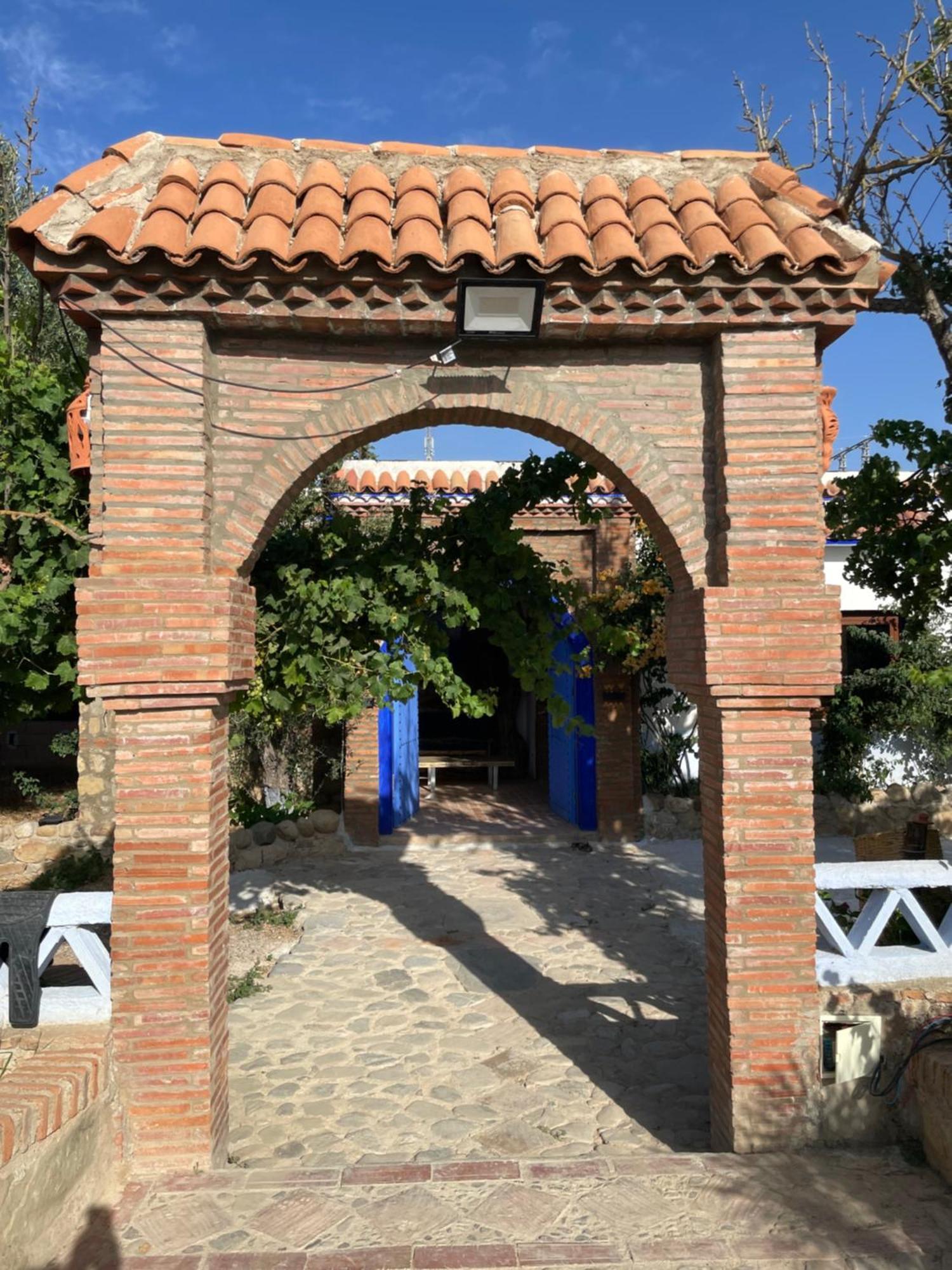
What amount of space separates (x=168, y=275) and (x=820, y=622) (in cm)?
331

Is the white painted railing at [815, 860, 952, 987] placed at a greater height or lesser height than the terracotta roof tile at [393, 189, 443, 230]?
lesser

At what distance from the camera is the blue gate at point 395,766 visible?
10141mm

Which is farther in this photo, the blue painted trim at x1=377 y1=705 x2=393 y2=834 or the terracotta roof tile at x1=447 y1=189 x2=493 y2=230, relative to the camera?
the blue painted trim at x1=377 y1=705 x2=393 y2=834

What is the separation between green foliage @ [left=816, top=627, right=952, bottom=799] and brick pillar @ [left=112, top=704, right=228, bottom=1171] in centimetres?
899

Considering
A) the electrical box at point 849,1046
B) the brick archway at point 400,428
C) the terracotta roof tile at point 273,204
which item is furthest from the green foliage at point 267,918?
the terracotta roof tile at point 273,204

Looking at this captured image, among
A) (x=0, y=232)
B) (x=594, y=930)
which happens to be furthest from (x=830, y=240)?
(x=0, y=232)

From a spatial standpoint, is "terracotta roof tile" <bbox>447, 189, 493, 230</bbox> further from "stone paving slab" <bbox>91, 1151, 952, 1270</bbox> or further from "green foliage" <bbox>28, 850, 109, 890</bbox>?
"green foliage" <bbox>28, 850, 109, 890</bbox>

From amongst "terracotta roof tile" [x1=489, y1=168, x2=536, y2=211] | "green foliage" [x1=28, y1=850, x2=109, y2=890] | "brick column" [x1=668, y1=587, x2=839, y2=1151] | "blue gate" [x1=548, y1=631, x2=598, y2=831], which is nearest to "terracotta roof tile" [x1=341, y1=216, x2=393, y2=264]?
"terracotta roof tile" [x1=489, y1=168, x2=536, y2=211]

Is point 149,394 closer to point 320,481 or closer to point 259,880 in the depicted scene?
point 259,880

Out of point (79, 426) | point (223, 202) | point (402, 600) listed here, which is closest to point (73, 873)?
point (402, 600)

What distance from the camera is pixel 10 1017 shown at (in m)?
3.61

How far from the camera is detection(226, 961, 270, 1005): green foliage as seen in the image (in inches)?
231

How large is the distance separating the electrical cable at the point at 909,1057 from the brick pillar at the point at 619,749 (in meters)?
6.50

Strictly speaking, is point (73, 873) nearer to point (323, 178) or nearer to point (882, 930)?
point (323, 178)
